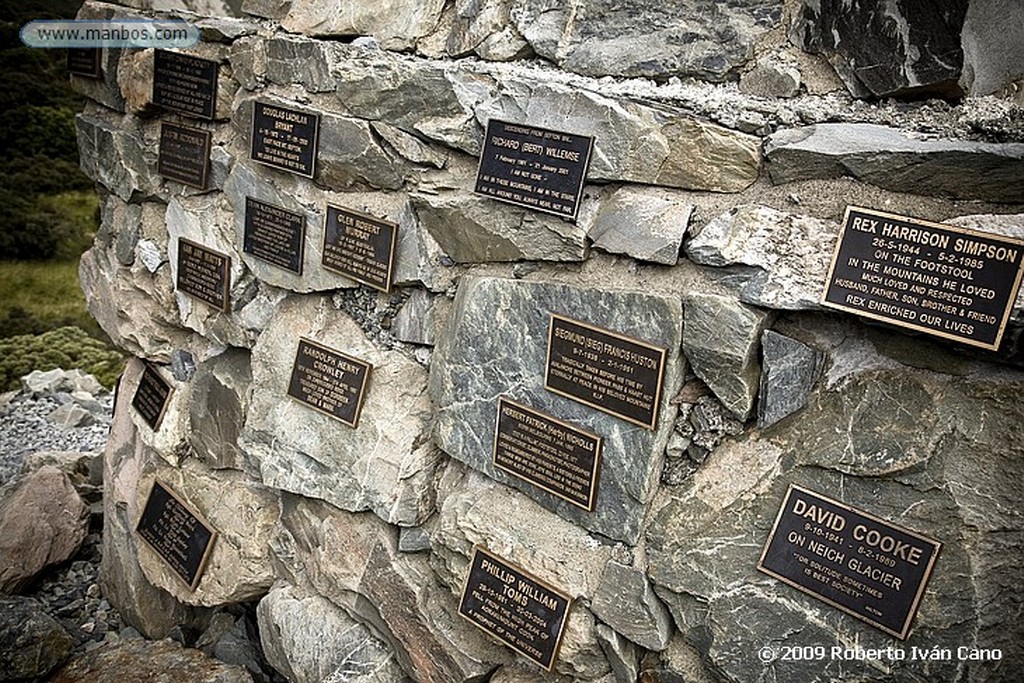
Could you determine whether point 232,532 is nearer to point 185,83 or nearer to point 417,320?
point 417,320

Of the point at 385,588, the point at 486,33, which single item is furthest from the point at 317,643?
the point at 486,33

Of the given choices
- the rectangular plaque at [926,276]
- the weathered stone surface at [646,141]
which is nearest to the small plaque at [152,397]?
the weathered stone surface at [646,141]

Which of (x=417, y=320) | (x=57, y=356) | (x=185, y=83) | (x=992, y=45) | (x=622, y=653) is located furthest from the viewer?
(x=57, y=356)

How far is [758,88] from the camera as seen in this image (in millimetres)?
3391

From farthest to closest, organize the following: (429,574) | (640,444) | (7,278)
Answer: (7,278)
(429,574)
(640,444)

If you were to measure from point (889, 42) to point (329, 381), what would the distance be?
311cm

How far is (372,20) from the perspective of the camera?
4.43m

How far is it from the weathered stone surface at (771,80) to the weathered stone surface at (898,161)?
22cm

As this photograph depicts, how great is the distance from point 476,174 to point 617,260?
86 centimetres

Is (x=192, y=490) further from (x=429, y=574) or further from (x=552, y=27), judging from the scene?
(x=552, y=27)

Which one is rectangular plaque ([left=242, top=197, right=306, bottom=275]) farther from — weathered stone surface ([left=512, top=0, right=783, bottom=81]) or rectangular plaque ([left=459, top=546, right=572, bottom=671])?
rectangular plaque ([left=459, top=546, right=572, bottom=671])

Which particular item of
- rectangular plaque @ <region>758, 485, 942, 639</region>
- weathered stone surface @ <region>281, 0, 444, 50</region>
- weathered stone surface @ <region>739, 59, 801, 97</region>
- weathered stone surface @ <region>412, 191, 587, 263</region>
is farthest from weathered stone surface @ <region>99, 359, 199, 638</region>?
weathered stone surface @ <region>739, 59, 801, 97</region>

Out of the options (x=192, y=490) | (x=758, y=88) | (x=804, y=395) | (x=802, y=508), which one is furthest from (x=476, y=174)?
(x=192, y=490)

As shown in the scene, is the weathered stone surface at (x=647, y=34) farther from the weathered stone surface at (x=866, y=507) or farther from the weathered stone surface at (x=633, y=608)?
the weathered stone surface at (x=633, y=608)
